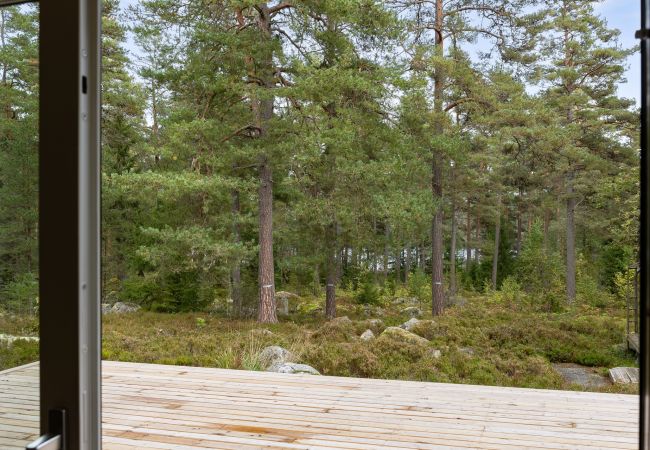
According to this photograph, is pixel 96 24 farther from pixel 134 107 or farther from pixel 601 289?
pixel 134 107

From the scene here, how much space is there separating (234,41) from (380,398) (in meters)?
4.87

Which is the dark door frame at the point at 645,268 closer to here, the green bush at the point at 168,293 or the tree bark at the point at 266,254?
the tree bark at the point at 266,254

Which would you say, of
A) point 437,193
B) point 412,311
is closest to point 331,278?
point 412,311

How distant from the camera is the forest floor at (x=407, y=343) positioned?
6.28m

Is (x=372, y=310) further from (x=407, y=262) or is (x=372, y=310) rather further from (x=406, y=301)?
(x=407, y=262)

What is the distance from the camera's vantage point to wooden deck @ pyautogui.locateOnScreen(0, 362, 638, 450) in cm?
263

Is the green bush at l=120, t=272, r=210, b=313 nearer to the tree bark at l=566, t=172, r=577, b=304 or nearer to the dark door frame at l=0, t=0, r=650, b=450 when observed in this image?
the tree bark at l=566, t=172, r=577, b=304

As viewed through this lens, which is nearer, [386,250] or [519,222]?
[519,222]

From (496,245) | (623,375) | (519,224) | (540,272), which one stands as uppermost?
(519,224)

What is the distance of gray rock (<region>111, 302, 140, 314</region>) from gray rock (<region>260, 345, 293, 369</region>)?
2.50m

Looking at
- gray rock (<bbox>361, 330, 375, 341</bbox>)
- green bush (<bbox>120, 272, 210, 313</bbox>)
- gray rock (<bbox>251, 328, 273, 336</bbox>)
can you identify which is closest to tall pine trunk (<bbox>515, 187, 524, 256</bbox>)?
gray rock (<bbox>361, 330, 375, 341</bbox>)

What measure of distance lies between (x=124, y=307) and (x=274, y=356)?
2.79 meters

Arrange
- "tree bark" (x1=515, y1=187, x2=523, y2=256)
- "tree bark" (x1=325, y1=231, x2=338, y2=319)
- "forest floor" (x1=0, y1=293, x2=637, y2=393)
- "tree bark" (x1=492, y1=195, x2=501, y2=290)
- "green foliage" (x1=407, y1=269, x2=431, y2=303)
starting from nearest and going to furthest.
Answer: "forest floor" (x1=0, y1=293, x2=637, y2=393), "tree bark" (x1=515, y1=187, x2=523, y2=256), "tree bark" (x1=492, y1=195, x2=501, y2=290), "green foliage" (x1=407, y1=269, x2=431, y2=303), "tree bark" (x1=325, y1=231, x2=338, y2=319)

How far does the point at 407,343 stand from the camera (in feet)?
21.8
